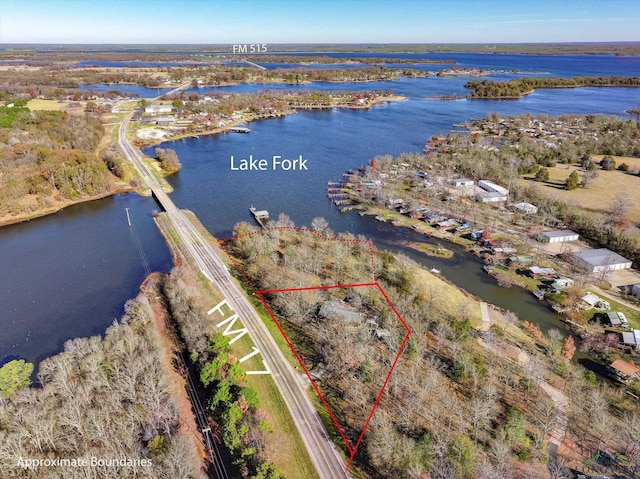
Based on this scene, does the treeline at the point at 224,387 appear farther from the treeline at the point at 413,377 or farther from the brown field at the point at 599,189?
the brown field at the point at 599,189

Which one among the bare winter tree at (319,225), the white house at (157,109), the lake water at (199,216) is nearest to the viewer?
the lake water at (199,216)

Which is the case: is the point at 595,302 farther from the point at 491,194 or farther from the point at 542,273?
the point at 491,194

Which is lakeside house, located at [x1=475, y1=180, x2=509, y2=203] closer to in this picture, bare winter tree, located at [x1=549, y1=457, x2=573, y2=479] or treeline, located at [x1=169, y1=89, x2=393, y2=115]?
bare winter tree, located at [x1=549, y1=457, x2=573, y2=479]

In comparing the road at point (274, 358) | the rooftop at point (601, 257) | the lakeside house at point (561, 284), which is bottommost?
the road at point (274, 358)

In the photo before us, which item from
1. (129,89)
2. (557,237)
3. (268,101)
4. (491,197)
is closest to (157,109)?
(268,101)

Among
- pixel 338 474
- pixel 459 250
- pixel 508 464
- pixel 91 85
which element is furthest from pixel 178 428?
pixel 91 85

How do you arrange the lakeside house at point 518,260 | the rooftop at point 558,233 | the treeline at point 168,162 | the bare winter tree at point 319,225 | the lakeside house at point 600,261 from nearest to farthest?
the lakeside house at point 600,261 → the lakeside house at point 518,260 → the rooftop at point 558,233 → the bare winter tree at point 319,225 → the treeline at point 168,162

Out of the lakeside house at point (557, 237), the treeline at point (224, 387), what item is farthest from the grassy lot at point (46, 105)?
the lakeside house at point (557, 237)

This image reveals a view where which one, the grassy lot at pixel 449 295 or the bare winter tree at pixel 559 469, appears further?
the grassy lot at pixel 449 295
